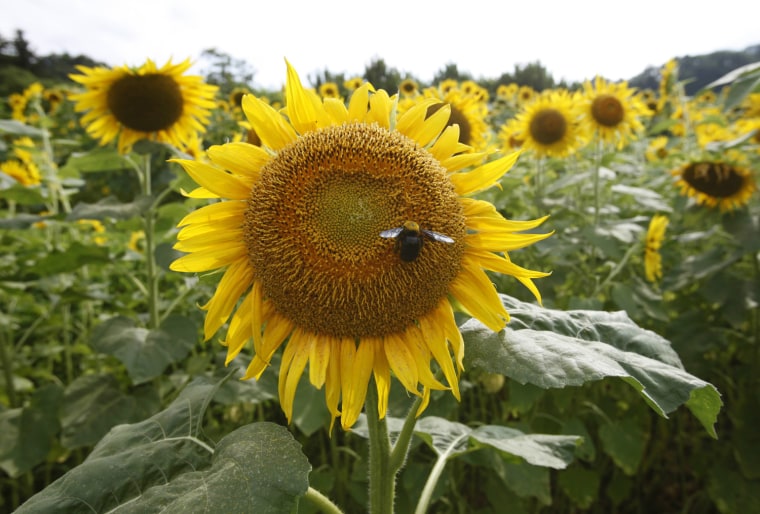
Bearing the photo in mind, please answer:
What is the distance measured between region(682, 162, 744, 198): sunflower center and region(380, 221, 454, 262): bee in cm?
284

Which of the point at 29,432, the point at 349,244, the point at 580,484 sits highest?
the point at 349,244

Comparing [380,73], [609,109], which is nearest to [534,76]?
[380,73]

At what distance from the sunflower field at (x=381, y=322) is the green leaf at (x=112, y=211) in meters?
0.02

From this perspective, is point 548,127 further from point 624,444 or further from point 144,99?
point 144,99

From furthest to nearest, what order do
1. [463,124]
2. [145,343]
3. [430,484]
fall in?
[463,124]
[145,343]
[430,484]

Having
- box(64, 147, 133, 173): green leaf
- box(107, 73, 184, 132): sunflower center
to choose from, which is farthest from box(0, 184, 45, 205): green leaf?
box(107, 73, 184, 132): sunflower center

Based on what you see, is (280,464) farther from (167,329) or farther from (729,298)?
(729,298)

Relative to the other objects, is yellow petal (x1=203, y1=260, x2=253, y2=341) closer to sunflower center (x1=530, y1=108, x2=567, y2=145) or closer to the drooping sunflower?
the drooping sunflower

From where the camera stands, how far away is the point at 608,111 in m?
4.16

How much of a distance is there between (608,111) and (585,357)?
12.0 ft

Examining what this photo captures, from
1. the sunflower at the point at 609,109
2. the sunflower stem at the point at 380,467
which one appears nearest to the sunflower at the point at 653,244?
the sunflower at the point at 609,109

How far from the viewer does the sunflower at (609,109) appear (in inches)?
164

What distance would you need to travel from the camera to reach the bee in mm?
1062

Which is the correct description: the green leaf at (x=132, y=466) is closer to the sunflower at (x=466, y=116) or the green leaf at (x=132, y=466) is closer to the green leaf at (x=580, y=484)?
the green leaf at (x=580, y=484)
